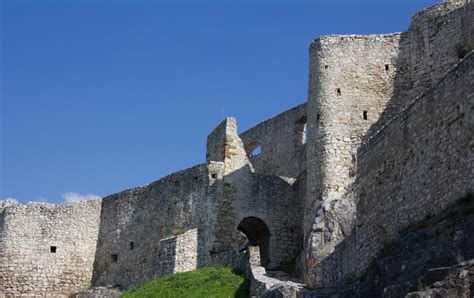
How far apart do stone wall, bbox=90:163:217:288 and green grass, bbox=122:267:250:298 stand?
204 cm

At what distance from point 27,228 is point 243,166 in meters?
10.1

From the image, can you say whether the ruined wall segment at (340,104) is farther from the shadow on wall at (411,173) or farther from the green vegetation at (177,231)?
the shadow on wall at (411,173)

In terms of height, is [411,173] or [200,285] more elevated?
[411,173]

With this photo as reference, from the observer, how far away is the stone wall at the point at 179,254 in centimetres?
3309

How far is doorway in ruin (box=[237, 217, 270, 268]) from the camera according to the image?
3516 centimetres

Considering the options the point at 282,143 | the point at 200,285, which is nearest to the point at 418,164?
the point at 200,285

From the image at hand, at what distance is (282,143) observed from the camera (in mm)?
43125

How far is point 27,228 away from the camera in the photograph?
3859 centimetres

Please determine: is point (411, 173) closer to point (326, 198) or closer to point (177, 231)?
point (326, 198)

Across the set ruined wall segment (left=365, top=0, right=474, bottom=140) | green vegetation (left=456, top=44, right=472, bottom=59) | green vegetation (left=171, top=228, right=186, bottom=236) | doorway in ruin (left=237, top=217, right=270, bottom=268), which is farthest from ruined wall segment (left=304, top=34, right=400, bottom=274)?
green vegetation (left=171, top=228, right=186, bottom=236)

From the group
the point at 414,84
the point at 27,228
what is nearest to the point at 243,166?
the point at 414,84

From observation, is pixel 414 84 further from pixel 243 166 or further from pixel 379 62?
Result: pixel 243 166

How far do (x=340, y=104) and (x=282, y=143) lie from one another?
439 inches

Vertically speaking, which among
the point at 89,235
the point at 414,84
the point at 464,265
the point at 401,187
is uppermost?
the point at 414,84
